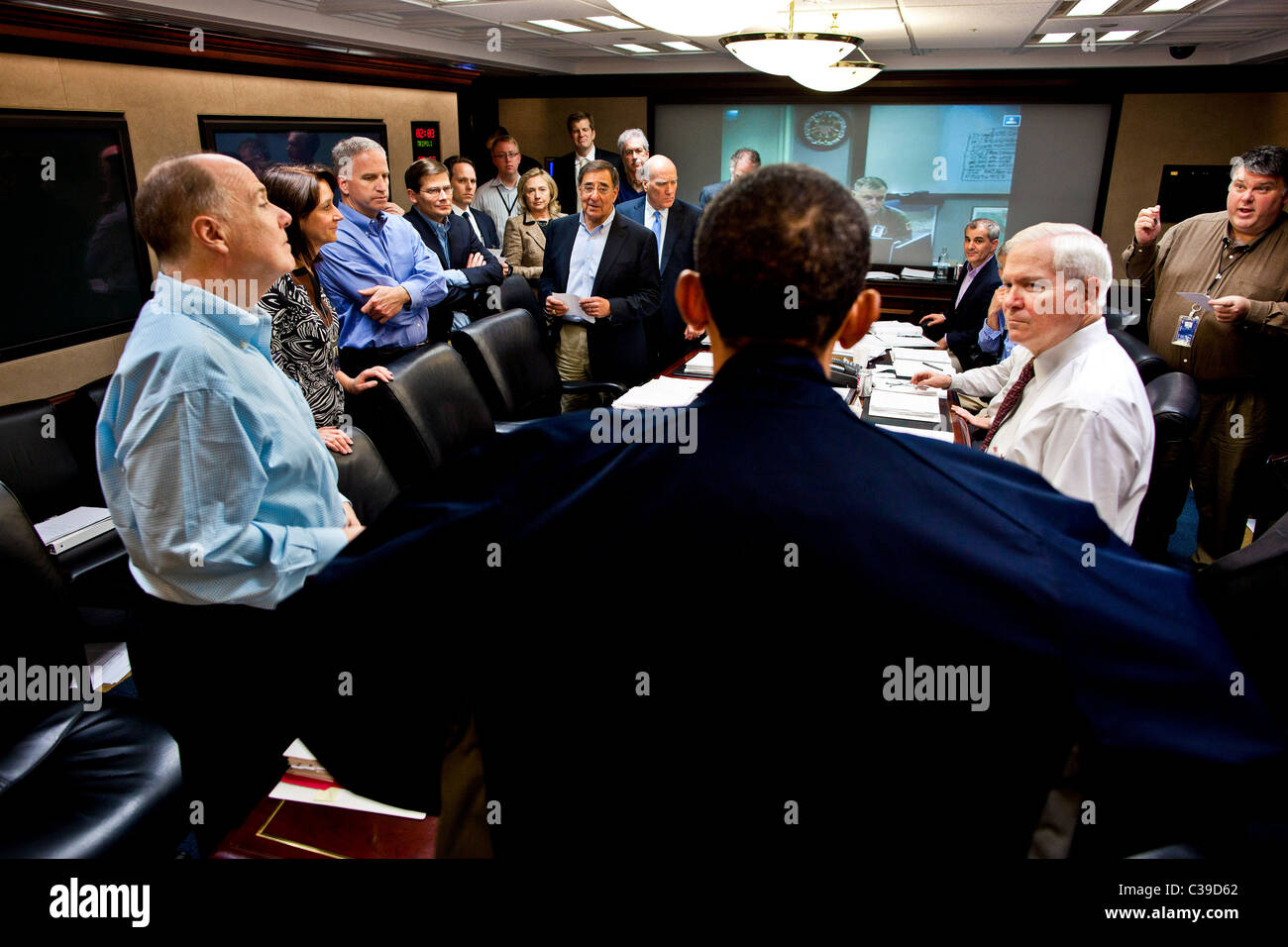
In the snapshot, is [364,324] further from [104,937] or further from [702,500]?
[702,500]

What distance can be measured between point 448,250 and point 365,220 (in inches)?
39.7

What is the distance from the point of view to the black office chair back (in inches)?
126

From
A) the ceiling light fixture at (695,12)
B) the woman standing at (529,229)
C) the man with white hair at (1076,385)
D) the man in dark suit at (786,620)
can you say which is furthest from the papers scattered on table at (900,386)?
the woman standing at (529,229)

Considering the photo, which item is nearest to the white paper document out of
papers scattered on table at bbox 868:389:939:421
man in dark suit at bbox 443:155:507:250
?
man in dark suit at bbox 443:155:507:250

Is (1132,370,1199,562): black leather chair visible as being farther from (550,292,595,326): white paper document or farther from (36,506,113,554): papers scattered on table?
(36,506,113,554): papers scattered on table

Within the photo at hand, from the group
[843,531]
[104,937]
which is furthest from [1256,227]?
[104,937]

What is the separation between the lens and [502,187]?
600 cm

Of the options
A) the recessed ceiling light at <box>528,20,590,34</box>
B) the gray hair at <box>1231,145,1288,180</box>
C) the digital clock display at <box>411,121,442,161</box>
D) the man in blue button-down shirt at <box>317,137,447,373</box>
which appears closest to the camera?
the gray hair at <box>1231,145,1288,180</box>

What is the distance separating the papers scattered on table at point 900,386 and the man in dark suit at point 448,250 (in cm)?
205

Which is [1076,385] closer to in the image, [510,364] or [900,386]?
[900,386]

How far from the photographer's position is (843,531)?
66 cm

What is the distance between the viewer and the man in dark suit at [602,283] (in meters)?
3.83

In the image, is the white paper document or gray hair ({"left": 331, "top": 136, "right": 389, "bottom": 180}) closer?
gray hair ({"left": 331, "top": 136, "right": 389, "bottom": 180})

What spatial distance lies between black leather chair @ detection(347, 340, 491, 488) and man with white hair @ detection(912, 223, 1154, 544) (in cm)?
148
